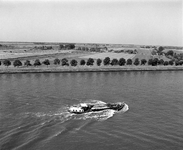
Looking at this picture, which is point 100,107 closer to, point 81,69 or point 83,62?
point 81,69

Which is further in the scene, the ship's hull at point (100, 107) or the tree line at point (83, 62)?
the tree line at point (83, 62)

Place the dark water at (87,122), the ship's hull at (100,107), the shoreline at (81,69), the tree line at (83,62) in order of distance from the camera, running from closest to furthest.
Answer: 1. the dark water at (87,122)
2. the ship's hull at (100,107)
3. the shoreline at (81,69)
4. the tree line at (83,62)

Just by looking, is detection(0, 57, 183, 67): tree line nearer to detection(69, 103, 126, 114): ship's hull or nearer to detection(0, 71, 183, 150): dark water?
detection(0, 71, 183, 150): dark water

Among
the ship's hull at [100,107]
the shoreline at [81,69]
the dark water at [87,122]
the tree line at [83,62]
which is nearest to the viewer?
the dark water at [87,122]

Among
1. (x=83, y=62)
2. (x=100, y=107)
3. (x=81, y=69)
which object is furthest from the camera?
(x=83, y=62)

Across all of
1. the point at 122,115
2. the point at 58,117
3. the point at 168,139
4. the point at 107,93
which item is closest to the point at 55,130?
the point at 58,117

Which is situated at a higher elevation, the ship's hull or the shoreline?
the shoreline

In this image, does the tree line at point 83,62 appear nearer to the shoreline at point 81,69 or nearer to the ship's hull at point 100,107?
the shoreline at point 81,69

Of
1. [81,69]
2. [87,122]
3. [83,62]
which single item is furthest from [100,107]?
[83,62]

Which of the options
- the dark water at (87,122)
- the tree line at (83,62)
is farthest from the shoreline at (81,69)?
the dark water at (87,122)

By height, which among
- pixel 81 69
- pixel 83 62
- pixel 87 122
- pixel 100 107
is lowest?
pixel 87 122

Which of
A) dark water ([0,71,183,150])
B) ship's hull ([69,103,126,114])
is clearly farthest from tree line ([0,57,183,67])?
ship's hull ([69,103,126,114])

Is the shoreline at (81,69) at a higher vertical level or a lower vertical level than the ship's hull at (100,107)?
higher
